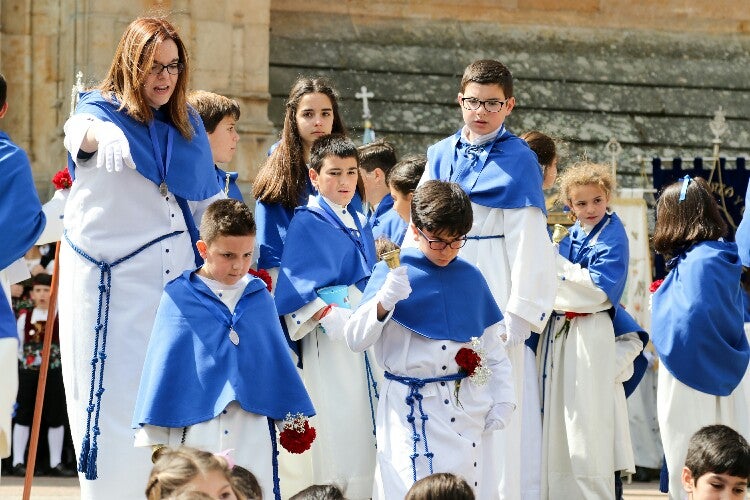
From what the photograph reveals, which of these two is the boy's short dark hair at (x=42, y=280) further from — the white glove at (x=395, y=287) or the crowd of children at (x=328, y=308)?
the white glove at (x=395, y=287)

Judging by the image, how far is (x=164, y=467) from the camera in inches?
187

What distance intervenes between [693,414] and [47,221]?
3360 mm

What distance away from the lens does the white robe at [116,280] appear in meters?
6.46

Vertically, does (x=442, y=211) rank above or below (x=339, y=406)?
above

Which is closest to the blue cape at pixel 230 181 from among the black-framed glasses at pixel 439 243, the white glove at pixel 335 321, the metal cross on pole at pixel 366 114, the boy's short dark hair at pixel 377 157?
the white glove at pixel 335 321

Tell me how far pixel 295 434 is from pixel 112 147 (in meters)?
1.24

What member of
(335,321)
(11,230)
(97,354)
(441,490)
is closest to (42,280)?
(335,321)

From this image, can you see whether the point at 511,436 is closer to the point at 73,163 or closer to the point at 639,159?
the point at 73,163

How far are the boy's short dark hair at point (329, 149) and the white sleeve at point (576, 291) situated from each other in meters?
1.62

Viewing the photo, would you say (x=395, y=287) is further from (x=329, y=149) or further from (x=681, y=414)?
(x=681, y=414)

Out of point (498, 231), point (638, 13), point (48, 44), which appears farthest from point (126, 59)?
point (638, 13)

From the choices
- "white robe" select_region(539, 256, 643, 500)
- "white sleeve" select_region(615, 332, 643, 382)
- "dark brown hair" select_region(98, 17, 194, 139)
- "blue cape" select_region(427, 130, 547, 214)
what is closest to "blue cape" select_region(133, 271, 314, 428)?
"dark brown hair" select_region(98, 17, 194, 139)

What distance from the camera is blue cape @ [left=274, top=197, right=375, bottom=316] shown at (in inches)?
292

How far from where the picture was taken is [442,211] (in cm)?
641
